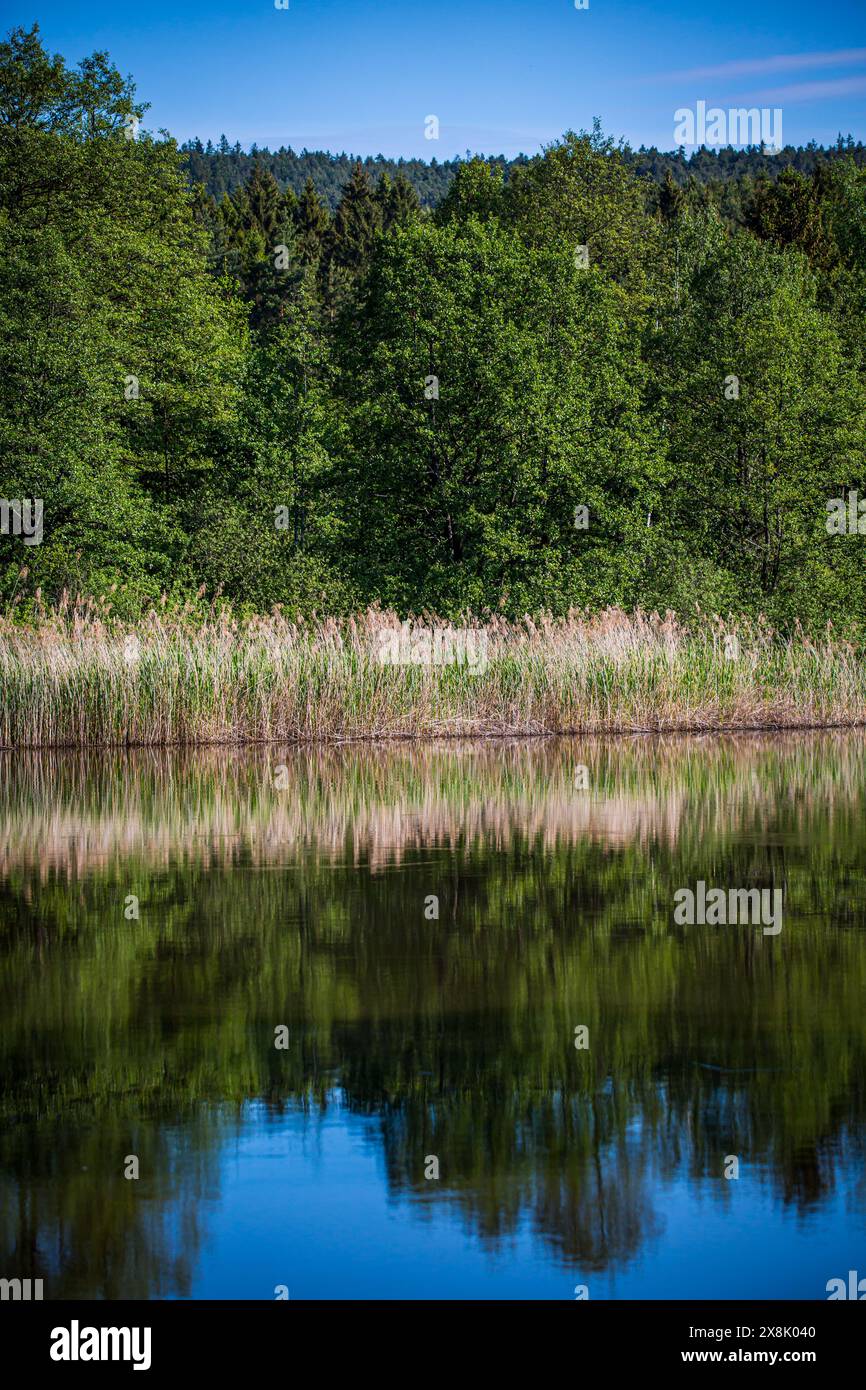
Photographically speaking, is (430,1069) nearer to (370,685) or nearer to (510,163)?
(370,685)

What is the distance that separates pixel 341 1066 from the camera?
21.7ft

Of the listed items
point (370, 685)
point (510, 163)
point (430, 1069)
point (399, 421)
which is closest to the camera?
point (430, 1069)

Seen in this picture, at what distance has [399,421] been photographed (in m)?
37.5

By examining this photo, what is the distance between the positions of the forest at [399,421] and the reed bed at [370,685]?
6554mm

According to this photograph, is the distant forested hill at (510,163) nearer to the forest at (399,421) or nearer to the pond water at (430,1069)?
the forest at (399,421)

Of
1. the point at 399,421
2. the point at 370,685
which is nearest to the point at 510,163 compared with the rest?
the point at 399,421

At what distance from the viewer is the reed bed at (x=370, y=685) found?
936 inches

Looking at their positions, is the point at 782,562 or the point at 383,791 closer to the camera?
the point at 383,791

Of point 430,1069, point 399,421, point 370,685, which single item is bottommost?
point 430,1069

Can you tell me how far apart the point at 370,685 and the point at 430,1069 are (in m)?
18.4

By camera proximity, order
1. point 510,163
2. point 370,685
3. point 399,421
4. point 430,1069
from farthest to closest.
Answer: point 510,163 < point 399,421 < point 370,685 < point 430,1069

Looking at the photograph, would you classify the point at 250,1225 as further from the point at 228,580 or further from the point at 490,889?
the point at 228,580

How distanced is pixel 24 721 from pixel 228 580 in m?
15.0

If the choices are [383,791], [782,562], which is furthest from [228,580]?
[383,791]
